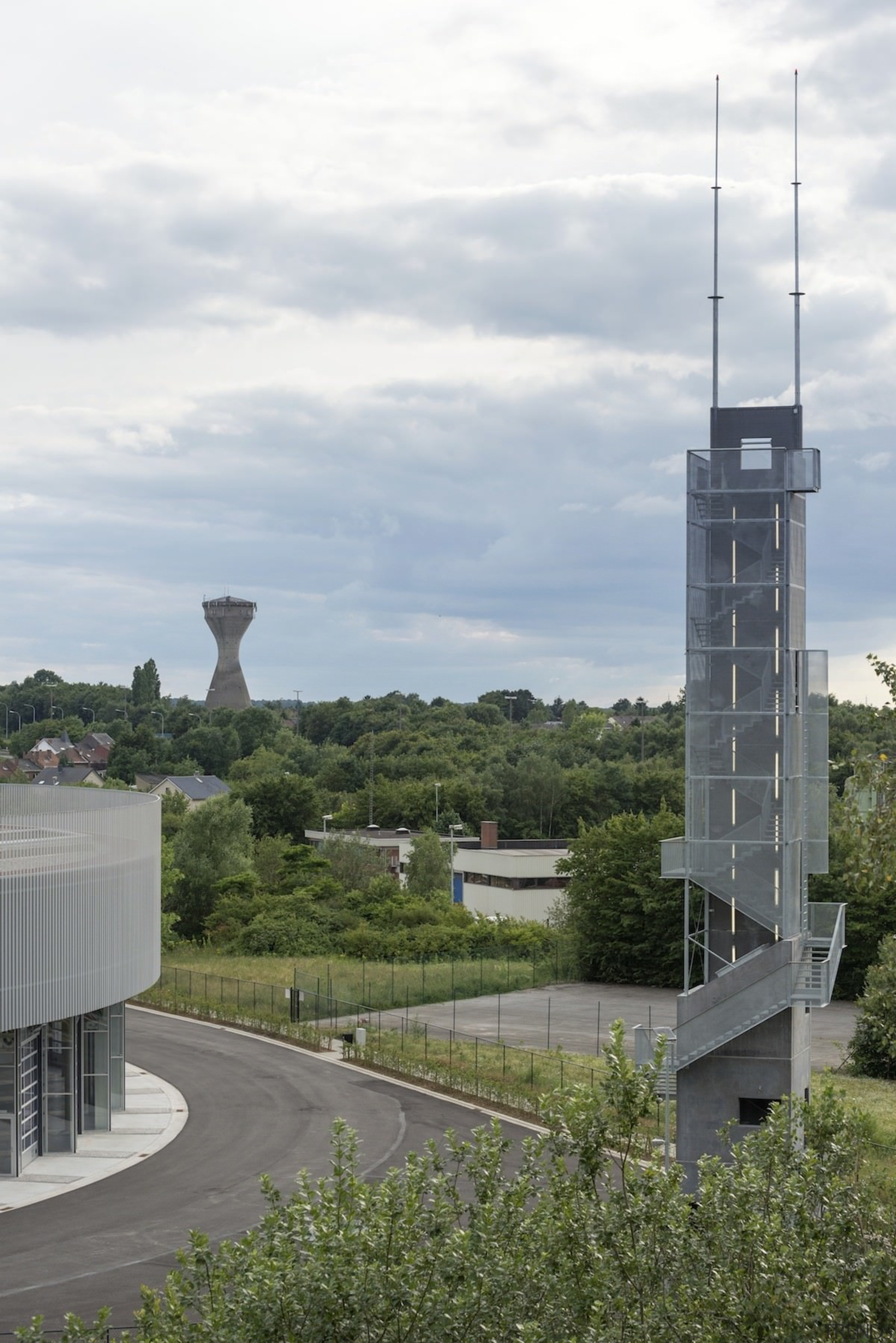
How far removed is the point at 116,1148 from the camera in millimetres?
33625

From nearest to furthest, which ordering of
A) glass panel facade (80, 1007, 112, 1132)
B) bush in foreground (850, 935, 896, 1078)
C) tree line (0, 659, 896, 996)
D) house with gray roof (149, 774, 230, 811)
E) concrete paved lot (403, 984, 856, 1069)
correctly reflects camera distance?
glass panel facade (80, 1007, 112, 1132) < bush in foreground (850, 935, 896, 1078) < concrete paved lot (403, 984, 856, 1069) < tree line (0, 659, 896, 996) < house with gray roof (149, 774, 230, 811)

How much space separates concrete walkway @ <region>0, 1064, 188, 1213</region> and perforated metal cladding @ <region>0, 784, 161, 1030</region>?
3333 mm

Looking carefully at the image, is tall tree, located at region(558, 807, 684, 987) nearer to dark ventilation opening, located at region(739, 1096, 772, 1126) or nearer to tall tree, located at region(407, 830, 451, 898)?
tall tree, located at region(407, 830, 451, 898)

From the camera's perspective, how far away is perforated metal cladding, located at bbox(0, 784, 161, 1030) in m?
30.0

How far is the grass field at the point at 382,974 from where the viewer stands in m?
55.4

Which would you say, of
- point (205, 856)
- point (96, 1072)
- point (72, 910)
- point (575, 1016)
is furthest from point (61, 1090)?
point (205, 856)

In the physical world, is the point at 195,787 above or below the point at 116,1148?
above

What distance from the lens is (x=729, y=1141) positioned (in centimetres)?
1325

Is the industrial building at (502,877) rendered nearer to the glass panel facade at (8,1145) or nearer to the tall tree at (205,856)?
the tall tree at (205,856)

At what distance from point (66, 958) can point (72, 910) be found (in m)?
0.99

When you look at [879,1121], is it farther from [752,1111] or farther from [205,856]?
[205,856]

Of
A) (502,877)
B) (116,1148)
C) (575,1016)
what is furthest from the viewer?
→ (502,877)

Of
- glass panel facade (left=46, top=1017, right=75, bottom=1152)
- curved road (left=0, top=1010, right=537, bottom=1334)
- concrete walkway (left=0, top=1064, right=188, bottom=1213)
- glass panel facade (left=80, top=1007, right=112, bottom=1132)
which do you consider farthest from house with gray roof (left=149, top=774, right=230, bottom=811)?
glass panel facade (left=46, top=1017, right=75, bottom=1152)

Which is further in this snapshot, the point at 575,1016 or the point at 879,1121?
the point at 575,1016
